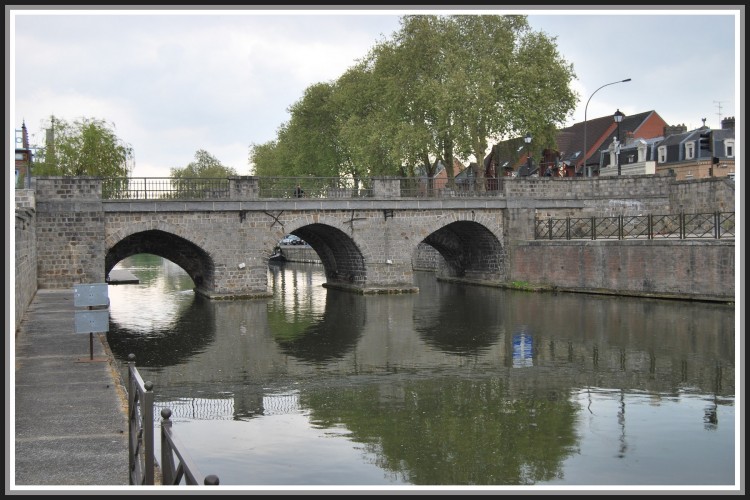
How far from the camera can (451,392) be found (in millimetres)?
14031

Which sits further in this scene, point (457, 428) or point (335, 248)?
point (335, 248)

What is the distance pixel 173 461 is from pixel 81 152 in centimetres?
4475

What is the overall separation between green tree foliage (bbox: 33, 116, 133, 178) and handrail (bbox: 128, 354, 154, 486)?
40851 millimetres

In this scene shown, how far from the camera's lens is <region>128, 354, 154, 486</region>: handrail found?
6156 millimetres

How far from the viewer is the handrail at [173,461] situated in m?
4.94

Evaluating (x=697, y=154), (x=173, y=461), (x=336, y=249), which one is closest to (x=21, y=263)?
(x=173, y=461)

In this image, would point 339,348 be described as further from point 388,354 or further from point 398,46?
point 398,46

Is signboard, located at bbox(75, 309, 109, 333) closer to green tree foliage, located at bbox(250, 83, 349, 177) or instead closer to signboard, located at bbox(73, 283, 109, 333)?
signboard, located at bbox(73, 283, 109, 333)

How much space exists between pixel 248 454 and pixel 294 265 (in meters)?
53.4

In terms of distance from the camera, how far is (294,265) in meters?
63.5

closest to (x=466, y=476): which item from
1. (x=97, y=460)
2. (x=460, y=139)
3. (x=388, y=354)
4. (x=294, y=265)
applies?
(x=97, y=460)

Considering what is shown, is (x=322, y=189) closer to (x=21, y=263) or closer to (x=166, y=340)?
(x=166, y=340)

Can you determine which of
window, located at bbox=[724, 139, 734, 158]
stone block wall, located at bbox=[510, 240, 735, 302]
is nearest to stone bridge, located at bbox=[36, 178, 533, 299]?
stone block wall, located at bbox=[510, 240, 735, 302]

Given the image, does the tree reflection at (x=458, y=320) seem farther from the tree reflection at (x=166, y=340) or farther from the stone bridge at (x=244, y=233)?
the tree reflection at (x=166, y=340)
